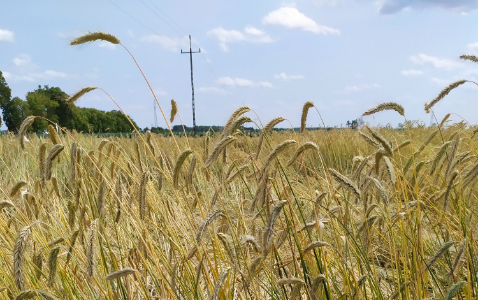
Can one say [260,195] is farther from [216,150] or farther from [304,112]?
[304,112]

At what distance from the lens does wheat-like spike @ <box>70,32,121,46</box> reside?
184cm

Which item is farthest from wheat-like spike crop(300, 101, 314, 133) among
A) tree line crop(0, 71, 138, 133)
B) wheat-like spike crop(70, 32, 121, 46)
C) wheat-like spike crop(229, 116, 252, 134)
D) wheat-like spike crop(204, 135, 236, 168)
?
tree line crop(0, 71, 138, 133)

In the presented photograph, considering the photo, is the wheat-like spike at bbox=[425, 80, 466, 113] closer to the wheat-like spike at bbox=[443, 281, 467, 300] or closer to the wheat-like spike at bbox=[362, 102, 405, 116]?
the wheat-like spike at bbox=[362, 102, 405, 116]

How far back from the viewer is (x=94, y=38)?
187 centimetres

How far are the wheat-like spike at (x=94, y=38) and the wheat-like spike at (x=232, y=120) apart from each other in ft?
2.01

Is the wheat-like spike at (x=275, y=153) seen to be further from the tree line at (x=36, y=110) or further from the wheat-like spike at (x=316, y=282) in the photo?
the tree line at (x=36, y=110)

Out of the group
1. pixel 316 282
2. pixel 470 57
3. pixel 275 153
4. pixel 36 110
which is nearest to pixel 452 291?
pixel 316 282

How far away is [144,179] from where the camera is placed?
1.63 metres

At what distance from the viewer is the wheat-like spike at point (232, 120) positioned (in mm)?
1610

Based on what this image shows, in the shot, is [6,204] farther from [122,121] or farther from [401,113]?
[122,121]

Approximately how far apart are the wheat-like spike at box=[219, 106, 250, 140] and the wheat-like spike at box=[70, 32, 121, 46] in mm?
614

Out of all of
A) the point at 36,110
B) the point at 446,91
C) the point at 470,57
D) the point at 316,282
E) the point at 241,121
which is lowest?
the point at 316,282

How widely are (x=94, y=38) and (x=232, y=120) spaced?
29.3 inches

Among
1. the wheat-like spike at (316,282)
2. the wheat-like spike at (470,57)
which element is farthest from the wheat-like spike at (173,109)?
the wheat-like spike at (470,57)
